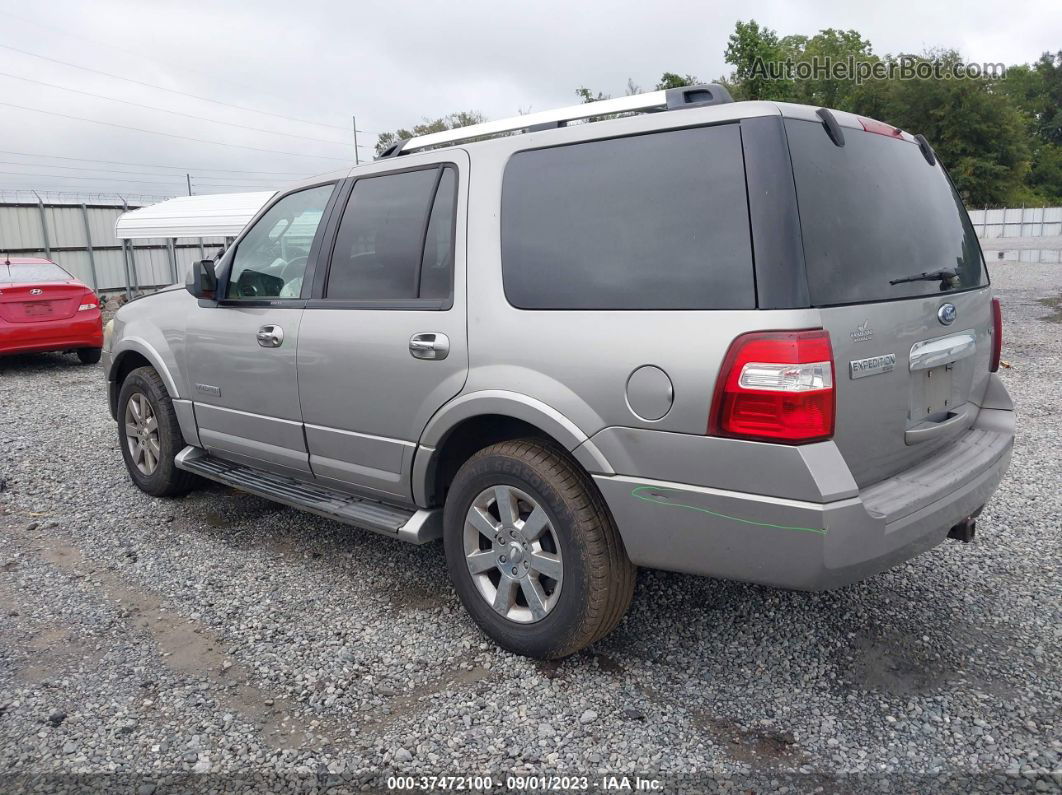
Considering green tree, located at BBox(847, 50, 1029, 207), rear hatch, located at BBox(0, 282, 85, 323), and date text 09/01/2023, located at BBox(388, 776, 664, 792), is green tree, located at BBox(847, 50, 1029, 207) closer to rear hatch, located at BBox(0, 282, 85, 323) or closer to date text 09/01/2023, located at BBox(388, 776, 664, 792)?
rear hatch, located at BBox(0, 282, 85, 323)

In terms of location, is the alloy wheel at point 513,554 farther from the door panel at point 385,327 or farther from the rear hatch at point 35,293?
the rear hatch at point 35,293

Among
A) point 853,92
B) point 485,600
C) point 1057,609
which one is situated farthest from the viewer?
point 853,92

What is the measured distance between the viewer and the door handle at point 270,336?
396cm

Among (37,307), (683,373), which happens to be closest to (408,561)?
(683,373)

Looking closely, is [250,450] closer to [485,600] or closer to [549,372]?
[485,600]

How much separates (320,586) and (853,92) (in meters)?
53.6

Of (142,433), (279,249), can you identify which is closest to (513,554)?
(279,249)

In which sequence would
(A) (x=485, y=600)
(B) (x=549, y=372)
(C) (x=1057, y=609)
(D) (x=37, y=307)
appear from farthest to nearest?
(D) (x=37, y=307), (C) (x=1057, y=609), (A) (x=485, y=600), (B) (x=549, y=372)

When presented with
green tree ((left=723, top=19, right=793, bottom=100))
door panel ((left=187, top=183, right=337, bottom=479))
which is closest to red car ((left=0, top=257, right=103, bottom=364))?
door panel ((left=187, top=183, right=337, bottom=479))

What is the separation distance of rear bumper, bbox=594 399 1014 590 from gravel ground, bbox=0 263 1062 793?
0.55 meters

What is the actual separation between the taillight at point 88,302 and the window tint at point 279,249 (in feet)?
24.7

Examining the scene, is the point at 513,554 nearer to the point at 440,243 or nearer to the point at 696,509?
the point at 696,509

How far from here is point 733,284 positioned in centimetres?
253

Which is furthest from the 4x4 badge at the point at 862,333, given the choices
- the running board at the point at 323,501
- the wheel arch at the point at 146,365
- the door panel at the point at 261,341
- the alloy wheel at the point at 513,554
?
the wheel arch at the point at 146,365
